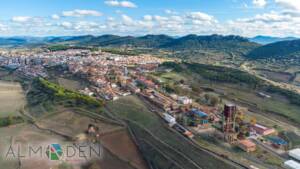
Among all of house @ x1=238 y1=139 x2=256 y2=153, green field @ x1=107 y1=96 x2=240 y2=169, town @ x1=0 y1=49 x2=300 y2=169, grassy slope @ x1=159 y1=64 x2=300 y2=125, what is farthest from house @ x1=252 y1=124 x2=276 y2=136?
green field @ x1=107 y1=96 x2=240 y2=169

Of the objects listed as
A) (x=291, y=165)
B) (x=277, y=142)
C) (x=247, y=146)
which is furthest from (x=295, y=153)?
(x=247, y=146)

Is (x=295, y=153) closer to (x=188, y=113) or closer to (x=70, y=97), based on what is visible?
(x=188, y=113)

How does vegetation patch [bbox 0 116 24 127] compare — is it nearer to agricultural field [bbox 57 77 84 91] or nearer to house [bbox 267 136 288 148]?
agricultural field [bbox 57 77 84 91]

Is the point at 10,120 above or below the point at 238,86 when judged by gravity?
below

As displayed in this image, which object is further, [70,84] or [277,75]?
[277,75]

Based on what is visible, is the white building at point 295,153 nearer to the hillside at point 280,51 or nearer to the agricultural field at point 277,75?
the agricultural field at point 277,75

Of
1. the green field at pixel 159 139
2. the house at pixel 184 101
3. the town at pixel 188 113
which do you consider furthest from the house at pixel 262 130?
the house at pixel 184 101

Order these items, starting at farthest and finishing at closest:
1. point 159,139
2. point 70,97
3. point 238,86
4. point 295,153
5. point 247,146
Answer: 1. point 238,86
2. point 70,97
3. point 159,139
4. point 247,146
5. point 295,153
